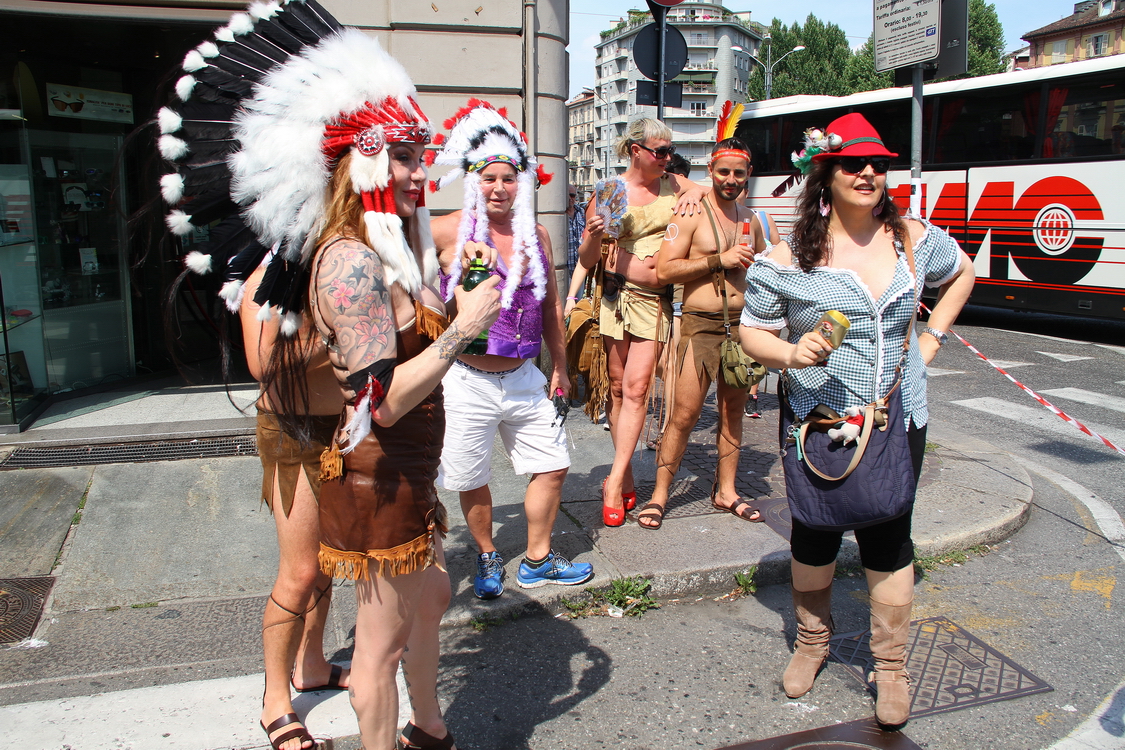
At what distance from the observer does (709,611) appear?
3.76 metres

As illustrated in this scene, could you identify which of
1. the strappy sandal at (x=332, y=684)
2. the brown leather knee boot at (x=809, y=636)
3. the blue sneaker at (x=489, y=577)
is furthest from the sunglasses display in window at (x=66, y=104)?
the brown leather knee boot at (x=809, y=636)

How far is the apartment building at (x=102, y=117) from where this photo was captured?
6.16 m

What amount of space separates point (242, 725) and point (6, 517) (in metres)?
2.61

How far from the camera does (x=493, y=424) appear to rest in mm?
3639

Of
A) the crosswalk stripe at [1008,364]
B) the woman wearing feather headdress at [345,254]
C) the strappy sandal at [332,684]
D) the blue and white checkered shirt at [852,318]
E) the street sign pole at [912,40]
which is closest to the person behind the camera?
the woman wearing feather headdress at [345,254]

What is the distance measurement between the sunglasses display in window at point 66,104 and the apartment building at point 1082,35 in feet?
213

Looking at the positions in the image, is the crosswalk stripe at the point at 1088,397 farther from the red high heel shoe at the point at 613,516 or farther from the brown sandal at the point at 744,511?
the red high heel shoe at the point at 613,516

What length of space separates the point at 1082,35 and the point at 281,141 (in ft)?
250

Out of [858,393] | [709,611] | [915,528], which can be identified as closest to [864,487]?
[858,393]

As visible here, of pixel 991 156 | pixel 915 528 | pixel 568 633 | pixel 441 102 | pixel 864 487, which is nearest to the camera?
pixel 864 487

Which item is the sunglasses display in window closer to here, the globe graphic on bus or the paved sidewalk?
the paved sidewalk

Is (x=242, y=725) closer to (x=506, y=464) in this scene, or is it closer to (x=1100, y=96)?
(x=506, y=464)

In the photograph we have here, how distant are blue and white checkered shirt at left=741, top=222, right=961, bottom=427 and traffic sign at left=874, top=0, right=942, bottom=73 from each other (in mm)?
3384

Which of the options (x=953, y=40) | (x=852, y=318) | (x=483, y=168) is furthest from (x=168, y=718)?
(x=953, y=40)
